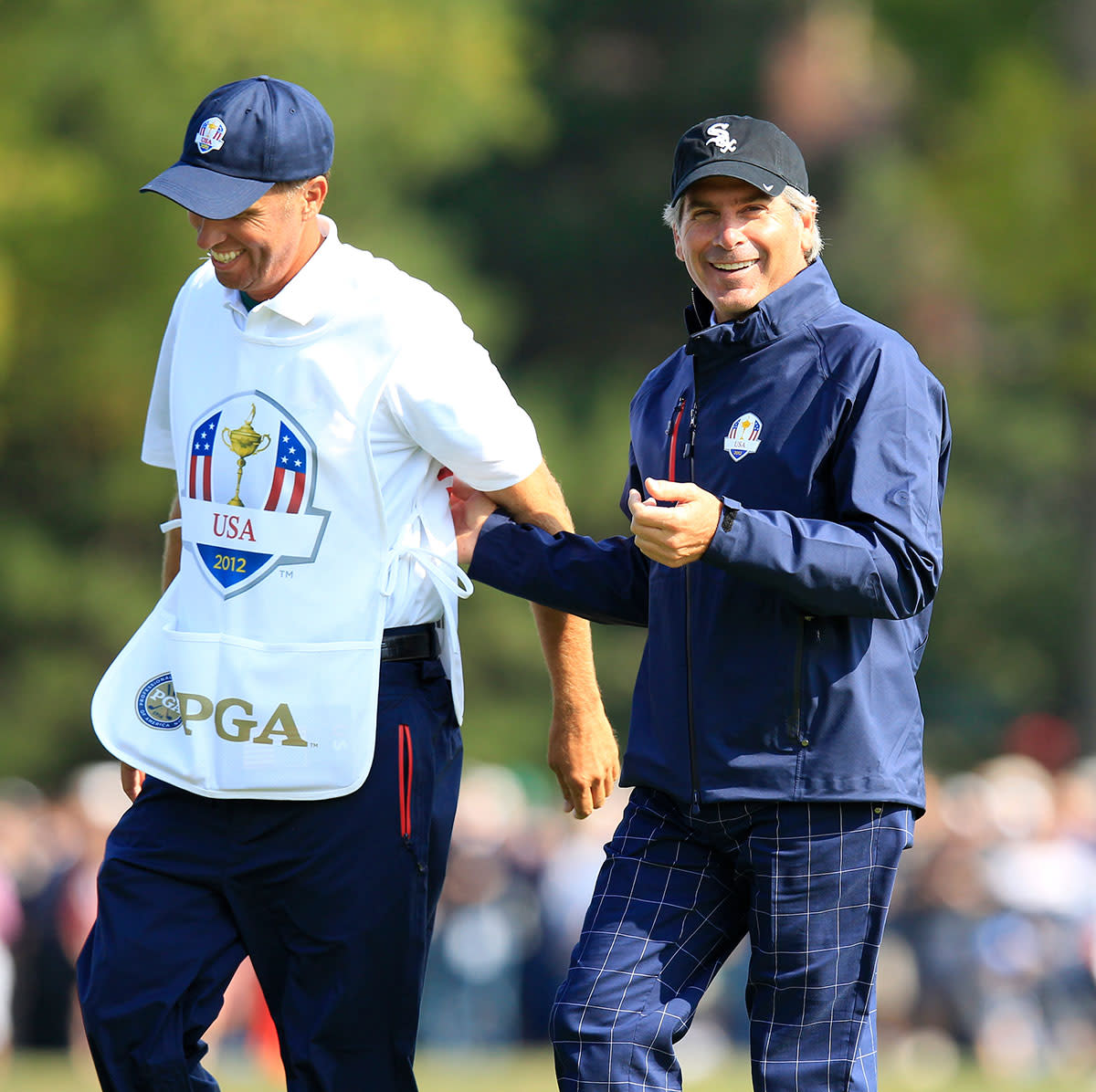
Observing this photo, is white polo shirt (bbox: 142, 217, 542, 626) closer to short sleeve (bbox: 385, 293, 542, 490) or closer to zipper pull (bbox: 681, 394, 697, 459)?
short sleeve (bbox: 385, 293, 542, 490)

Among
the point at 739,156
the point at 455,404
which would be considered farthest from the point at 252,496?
the point at 739,156

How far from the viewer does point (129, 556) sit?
2253cm

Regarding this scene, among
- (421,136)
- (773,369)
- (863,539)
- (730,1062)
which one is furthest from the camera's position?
(421,136)

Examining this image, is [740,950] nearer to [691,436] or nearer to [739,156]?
[691,436]

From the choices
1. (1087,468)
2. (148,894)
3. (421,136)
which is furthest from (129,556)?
(148,894)

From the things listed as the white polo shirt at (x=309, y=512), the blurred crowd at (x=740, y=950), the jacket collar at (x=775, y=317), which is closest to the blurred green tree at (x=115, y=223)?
the blurred crowd at (x=740, y=950)

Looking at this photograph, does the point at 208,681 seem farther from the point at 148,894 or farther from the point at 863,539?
the point at 863,539

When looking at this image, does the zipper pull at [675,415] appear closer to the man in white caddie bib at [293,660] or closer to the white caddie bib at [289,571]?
the man in white caddie bib at [293,660]

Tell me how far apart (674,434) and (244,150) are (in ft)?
3.70

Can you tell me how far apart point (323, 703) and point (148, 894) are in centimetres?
58

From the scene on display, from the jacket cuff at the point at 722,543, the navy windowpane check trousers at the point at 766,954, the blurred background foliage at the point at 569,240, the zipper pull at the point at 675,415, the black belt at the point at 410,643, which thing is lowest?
the navy windowpane check trousers at the point at 766,954

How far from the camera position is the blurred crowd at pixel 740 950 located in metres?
12.5

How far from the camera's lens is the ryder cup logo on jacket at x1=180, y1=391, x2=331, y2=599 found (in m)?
4.38

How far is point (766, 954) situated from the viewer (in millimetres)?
4328
